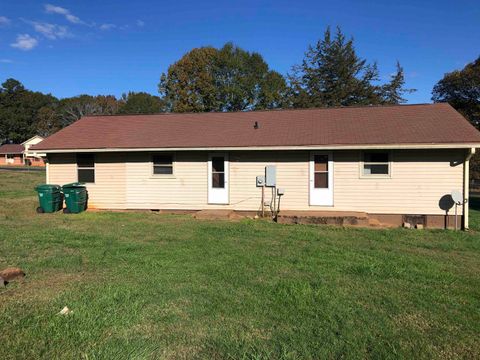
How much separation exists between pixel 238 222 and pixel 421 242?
5002 mm

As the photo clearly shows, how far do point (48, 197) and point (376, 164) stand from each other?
11088mm

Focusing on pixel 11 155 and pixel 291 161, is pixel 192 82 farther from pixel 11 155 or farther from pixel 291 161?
pixel 11 155

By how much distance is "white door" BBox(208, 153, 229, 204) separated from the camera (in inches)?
540

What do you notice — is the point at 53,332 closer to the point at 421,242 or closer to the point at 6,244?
the point at 6,244

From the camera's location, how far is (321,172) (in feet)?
42.8

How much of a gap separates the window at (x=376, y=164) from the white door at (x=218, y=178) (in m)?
4.53

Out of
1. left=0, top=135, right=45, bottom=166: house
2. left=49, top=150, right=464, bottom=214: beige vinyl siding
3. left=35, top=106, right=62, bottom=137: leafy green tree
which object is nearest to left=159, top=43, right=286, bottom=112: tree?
left=49, top=150, right=464, bottom=214: beige vinyl siding

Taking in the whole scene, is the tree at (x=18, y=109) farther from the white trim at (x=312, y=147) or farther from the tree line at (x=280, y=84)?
the white trim at (x=312, y=147)

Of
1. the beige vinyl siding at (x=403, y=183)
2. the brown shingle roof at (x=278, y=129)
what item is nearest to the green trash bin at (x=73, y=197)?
the brown shingle roof at (x=278, y=129)

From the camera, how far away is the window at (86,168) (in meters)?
14.7

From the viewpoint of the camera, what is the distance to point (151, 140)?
1427 cm

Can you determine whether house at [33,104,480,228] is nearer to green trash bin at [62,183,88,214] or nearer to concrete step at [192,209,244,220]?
concrete step at [192,209,244,220]

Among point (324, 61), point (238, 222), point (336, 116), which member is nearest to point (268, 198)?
point (238, 222)

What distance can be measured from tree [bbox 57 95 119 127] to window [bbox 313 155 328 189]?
75.5m
